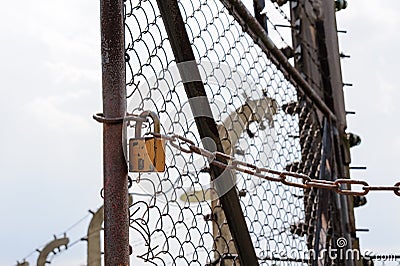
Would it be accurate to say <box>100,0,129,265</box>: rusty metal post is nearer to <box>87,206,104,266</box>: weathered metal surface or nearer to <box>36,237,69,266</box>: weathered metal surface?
<box>87,206,104,266</box>: weathered metal surface

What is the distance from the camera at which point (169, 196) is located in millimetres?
1040

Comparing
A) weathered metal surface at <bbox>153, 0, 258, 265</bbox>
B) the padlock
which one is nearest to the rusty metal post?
the padlock

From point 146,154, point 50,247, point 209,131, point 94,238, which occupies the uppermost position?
point 50,247

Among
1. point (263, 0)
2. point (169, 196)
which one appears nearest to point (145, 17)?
point (169, 196)

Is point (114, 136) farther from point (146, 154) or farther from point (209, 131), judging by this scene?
point (209, 131)

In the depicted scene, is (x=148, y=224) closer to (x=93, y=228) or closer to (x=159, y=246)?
(x=159, y=246)

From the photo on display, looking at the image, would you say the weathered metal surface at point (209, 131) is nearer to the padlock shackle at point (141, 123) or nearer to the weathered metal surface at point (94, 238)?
the padlock shackle at point (141, 123)

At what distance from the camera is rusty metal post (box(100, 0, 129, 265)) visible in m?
0.89

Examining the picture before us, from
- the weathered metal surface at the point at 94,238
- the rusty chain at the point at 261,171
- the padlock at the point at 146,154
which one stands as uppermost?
the weathered metal surface at the point at 94,238

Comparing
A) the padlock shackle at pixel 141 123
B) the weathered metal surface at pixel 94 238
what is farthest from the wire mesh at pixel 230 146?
the weathered metal surface at pixel 94 238

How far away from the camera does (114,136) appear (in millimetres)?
911

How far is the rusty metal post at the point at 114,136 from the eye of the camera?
89cm

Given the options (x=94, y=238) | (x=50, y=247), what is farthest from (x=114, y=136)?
(x=50, y=247)

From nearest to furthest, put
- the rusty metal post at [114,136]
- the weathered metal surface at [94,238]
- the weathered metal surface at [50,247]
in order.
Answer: the rusty metal post at [114,136]
the weathered metal surface at [94,238]
the weathered metal surface at [50,247]
